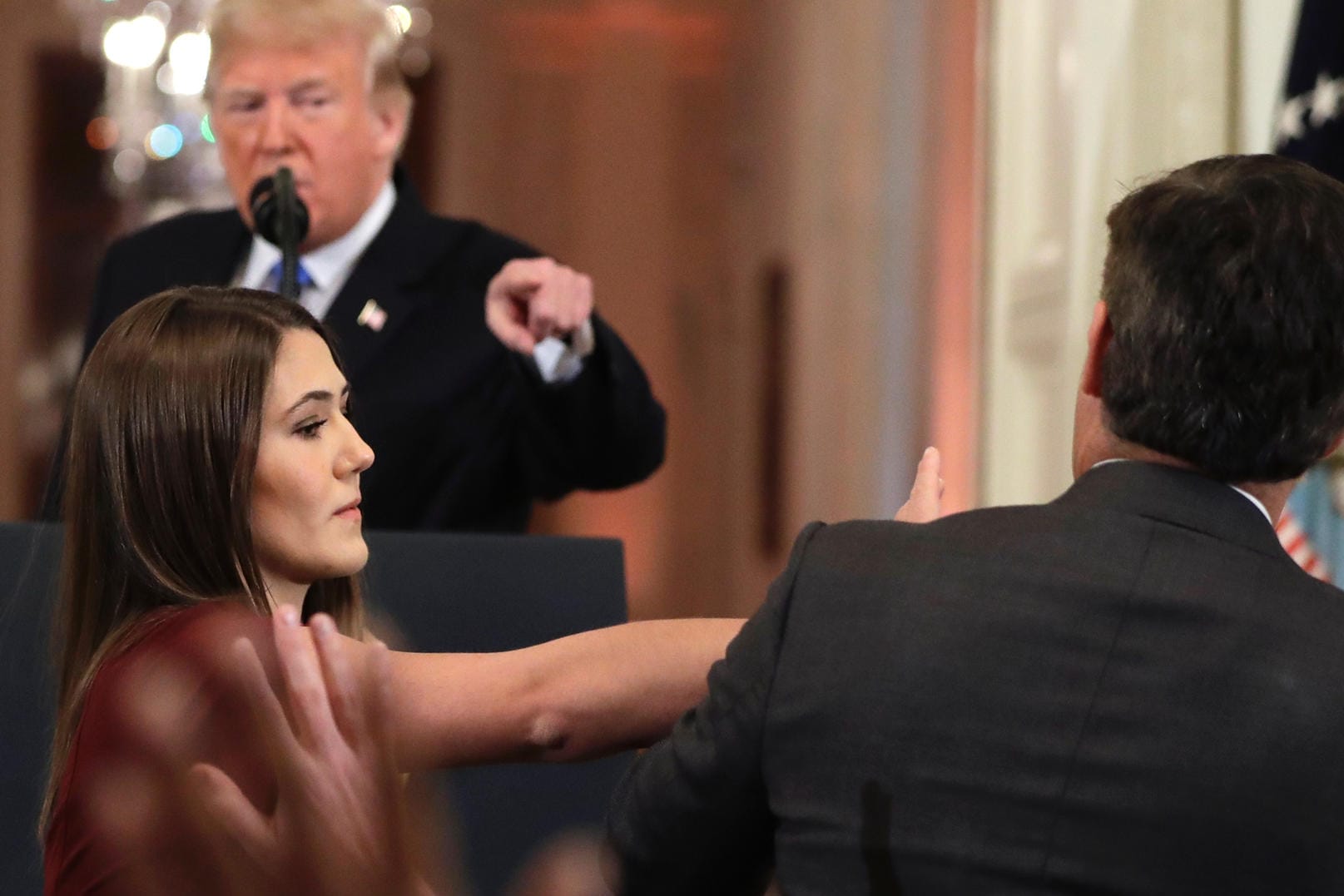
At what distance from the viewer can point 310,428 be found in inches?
47.0

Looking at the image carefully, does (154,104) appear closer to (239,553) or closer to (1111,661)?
(239,553)

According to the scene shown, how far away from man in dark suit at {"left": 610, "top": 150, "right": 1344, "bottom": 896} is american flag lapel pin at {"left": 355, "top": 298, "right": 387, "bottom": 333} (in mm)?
1140

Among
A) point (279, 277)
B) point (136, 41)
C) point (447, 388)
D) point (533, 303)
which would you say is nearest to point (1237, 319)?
point (533, 303)

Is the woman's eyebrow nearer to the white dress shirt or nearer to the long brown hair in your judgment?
the long brown hair

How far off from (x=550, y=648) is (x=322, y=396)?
25 cm

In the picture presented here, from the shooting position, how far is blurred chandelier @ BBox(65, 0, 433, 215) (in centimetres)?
577

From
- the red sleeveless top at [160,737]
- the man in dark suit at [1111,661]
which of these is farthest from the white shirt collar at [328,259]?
the man in dark suit at [1111,661]

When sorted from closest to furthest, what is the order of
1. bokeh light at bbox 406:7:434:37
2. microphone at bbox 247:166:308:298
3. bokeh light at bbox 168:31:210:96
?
microphone at bbox 247:166:308:298 < bokeh light at bbox 168:31:210:96 < bokeh light at bbox 406:7:434:37

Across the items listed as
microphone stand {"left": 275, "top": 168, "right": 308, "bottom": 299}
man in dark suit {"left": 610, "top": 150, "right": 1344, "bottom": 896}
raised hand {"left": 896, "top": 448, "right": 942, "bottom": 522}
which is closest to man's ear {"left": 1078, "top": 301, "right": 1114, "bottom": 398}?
man in dark suit {"left": 610, "top": 150, "right": 1344, "bottom": 896}

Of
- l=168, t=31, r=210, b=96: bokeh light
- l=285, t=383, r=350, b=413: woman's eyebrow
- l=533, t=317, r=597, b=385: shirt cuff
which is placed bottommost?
l=533, t=317, r=597, b=385: shirt cuff

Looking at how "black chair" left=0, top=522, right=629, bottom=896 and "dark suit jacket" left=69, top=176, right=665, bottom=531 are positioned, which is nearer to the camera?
"black chair" left=0, top=522, right=629, bottom=896

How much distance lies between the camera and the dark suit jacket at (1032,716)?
95 cm

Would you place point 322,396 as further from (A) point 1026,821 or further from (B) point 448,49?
(B) point 448,49

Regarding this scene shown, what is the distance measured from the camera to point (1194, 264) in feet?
3.38
